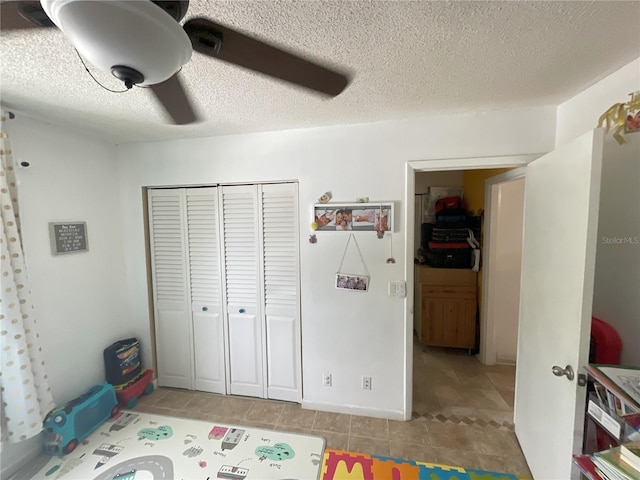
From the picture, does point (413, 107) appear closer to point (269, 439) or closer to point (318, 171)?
point (318, 171)

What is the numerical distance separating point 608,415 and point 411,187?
1419mm

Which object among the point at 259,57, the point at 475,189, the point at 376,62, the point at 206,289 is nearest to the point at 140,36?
the point at 259,57

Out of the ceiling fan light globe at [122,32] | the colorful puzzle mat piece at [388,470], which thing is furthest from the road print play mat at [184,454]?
the ceiling fan light globe at [122,32]

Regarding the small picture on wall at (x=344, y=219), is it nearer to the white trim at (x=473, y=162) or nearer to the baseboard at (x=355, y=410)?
the white trim at (x=473, y=162)

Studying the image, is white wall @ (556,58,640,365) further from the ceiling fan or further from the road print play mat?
the road print play mat

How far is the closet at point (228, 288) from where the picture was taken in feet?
6.95

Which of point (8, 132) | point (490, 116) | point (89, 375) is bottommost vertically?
point (89, 375)

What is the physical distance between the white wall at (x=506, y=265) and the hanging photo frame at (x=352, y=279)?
1.55 metres

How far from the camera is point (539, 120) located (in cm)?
166

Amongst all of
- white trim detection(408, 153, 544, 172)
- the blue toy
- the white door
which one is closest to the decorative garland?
the white door

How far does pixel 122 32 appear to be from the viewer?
585 millimetres

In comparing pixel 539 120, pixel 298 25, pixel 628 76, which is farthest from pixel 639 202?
pixel 298 25

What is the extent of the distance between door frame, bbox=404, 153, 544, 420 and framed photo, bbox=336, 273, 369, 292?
1.01 feet

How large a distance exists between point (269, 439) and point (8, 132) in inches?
104
